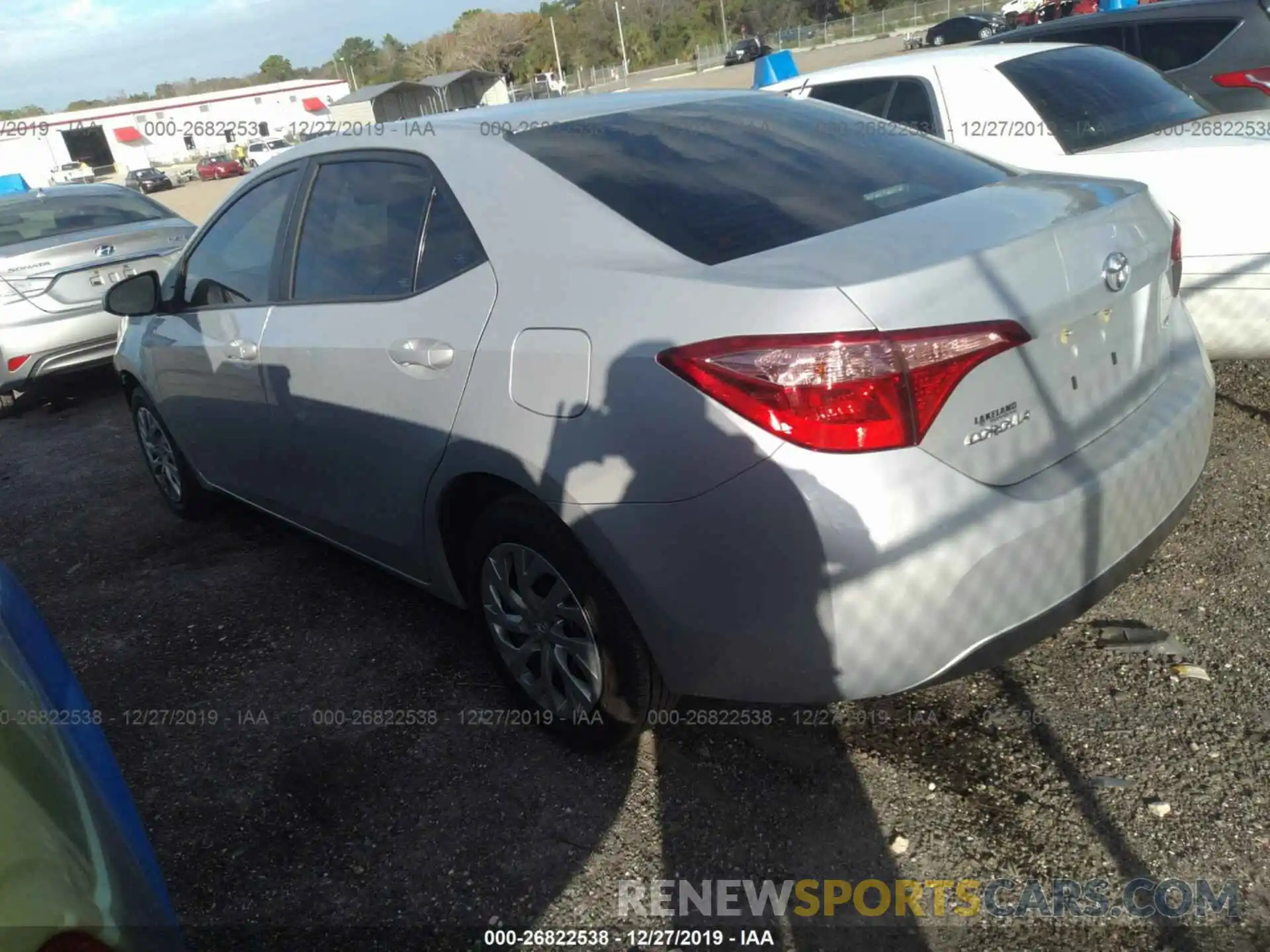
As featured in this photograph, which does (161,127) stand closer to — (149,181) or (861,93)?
(149,181)

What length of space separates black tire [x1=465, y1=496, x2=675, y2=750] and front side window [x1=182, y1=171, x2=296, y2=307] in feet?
5.06

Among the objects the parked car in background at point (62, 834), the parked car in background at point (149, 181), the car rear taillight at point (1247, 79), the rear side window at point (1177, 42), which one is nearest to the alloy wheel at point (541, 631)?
the parked car in background at point (62, 834)

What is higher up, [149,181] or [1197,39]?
[1197,39]

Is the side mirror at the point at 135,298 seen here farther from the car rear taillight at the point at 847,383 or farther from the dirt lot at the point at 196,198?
the dirt lot at the point at 196,198

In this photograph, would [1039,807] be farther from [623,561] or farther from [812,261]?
[812,261]

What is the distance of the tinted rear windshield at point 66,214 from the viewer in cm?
742

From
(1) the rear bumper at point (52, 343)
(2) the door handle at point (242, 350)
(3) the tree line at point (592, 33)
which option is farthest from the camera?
(3) the tree line at point (592, 33)

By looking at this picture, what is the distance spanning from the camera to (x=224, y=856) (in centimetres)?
261

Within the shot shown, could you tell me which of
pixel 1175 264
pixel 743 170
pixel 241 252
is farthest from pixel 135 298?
pixel 1175 264

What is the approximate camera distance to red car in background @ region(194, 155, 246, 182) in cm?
5400

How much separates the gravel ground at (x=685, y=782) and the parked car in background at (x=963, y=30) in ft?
98.6

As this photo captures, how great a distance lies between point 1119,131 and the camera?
444cm

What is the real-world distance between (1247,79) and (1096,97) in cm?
158

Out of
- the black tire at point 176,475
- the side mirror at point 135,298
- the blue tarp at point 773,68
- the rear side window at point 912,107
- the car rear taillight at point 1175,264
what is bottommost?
the black tire at point 176,475
